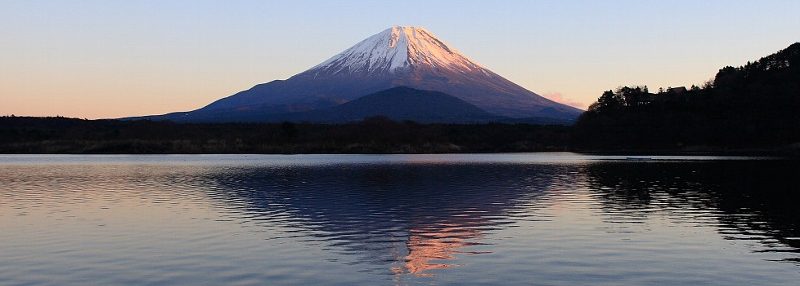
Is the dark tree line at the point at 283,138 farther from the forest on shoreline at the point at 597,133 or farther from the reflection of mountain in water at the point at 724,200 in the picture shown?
the reflection of mountain in water at the point at 724,200

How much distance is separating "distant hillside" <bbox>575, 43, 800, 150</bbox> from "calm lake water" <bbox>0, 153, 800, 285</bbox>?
92.6 metres

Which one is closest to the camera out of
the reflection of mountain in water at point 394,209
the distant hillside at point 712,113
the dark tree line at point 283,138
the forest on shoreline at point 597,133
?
the reflection of mountain in water at point 394,209

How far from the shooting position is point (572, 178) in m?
59.1

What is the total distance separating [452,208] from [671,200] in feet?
40.8

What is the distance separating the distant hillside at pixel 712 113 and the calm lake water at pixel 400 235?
92.6 m

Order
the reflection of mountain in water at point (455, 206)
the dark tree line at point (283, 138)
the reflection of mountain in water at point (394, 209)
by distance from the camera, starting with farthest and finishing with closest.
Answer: the dark tree line at point (283, 138)
the reflection of mountain in water at point (455, 206)
the reflection of mountain in water at point (394, 209)

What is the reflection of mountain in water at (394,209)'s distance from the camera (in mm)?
22812

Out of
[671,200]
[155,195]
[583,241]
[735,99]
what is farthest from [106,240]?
[735,99]

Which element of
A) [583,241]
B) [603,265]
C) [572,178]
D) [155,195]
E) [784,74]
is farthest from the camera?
[784,74]

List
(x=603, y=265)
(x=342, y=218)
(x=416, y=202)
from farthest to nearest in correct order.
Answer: (x=416, y=202), (x=342, y=218), (x=603, y=265)

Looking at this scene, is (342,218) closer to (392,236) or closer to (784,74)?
(392,236)

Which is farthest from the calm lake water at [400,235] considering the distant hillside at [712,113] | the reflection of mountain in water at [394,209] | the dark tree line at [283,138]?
the dark tree line at [283,138]

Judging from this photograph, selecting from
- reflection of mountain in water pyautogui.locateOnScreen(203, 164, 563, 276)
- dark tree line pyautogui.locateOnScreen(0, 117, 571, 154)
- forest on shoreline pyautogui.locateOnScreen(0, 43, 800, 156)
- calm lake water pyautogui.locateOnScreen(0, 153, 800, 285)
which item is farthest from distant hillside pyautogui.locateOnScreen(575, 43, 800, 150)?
calm lake water pyautogui.locateOnScreen(0, 153, 800, 285)

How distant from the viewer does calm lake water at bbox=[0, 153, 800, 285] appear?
18703 mm
